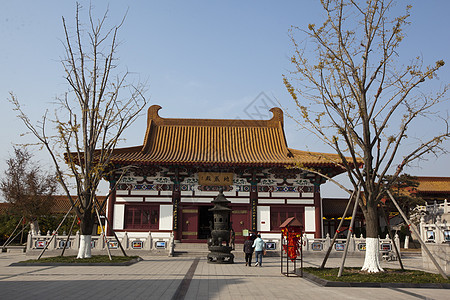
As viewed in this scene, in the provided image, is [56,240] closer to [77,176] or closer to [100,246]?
[100,246]

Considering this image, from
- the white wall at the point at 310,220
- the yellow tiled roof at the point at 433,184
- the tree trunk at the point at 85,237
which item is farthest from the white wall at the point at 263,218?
the yellow tiled roof at the point at 433,184

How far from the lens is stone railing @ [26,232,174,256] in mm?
17375

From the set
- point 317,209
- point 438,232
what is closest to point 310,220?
point 317,209

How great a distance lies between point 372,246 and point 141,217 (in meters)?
13.7

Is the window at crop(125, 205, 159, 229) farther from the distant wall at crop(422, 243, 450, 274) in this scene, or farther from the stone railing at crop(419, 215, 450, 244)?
the distant wall at crop(422, 243, 450, 274)

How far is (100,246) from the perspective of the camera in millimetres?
17594

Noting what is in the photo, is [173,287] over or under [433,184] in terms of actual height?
under

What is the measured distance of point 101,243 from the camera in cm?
1762

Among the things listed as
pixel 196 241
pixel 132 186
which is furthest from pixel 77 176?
pixel 196 241

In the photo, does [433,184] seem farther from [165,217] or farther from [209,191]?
[165,217]

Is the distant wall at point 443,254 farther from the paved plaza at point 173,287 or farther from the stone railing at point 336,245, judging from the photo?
the stone railing at point 336,245

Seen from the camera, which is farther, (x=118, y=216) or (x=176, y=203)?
(x=176, y=203)

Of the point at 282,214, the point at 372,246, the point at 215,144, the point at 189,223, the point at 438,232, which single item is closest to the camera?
the point at 372,246

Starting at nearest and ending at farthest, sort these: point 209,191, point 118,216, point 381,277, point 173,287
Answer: point 173,287 < point 381,277 < point 118,216 < point 209,191
